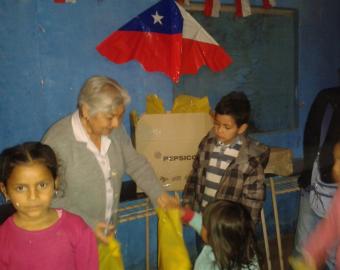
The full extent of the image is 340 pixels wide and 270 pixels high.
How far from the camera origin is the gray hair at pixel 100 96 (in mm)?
1844

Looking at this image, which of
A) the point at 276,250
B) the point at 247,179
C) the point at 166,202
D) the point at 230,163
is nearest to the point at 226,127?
the point at 230,163

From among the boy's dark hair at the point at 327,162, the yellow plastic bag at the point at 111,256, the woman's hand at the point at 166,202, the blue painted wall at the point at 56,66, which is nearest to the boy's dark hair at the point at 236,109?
the boy's dark hair at the point at 327,162

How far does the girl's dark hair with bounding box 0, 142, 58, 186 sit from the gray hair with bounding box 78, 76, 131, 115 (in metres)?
0.33

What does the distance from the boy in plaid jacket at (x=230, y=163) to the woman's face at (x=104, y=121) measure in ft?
2.32

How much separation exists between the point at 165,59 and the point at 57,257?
174 cm

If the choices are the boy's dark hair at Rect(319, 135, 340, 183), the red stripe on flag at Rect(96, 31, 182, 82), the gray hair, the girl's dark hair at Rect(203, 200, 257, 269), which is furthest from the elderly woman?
the boy's dark hair at Rect(319, 135, 340, 183)

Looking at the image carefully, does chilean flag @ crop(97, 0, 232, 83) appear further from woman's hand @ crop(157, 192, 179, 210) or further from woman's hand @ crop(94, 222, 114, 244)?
woman's hand @ crop(94, 222, 114, 244)

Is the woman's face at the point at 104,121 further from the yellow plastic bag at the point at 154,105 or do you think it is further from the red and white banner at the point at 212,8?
the red and white banner at the point at 212,8

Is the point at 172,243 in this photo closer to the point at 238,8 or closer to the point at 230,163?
the point at 230,163

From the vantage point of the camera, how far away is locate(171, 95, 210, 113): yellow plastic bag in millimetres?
2787

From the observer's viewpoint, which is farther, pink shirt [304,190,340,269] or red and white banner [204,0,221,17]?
red and white banner [204,0,221,17]

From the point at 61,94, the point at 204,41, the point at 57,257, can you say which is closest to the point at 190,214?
the point at 57,257

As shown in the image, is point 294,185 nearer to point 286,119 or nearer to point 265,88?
point 286,119

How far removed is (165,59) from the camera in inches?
115
